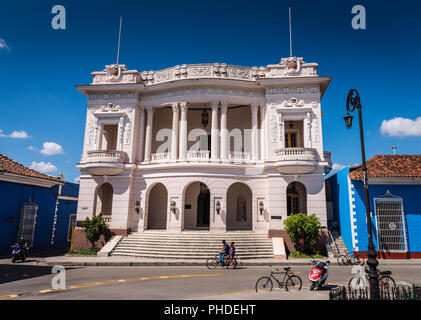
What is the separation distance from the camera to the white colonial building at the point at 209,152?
22688 mm

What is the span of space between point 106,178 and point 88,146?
11.8ft

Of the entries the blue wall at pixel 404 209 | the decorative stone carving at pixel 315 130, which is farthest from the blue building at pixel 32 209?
the blue wall at pixel 404 209

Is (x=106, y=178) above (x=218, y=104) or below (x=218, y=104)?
below

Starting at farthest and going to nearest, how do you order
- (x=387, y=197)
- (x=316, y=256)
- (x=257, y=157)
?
1. (x=257, y=157)
2. (x=387, y=197)
3. (x=316, y=256)

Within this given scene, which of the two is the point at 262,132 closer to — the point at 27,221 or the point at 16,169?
the point at 16,169

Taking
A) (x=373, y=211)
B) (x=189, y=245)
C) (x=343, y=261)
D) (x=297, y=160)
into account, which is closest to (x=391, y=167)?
(x=373, y=211)

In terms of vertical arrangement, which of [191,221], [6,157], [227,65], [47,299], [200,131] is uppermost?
[227,65]

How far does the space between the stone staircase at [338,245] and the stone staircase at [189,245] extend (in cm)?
461

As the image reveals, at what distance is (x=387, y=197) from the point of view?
2108 centimetres

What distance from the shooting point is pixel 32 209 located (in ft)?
79.9

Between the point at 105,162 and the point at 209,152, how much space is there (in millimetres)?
8888

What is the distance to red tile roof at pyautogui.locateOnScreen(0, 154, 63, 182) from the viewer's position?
22.2m

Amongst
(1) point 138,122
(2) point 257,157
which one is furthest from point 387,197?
(1) point 138,122

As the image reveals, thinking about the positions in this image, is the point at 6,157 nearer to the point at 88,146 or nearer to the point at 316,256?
the point at 88,146
